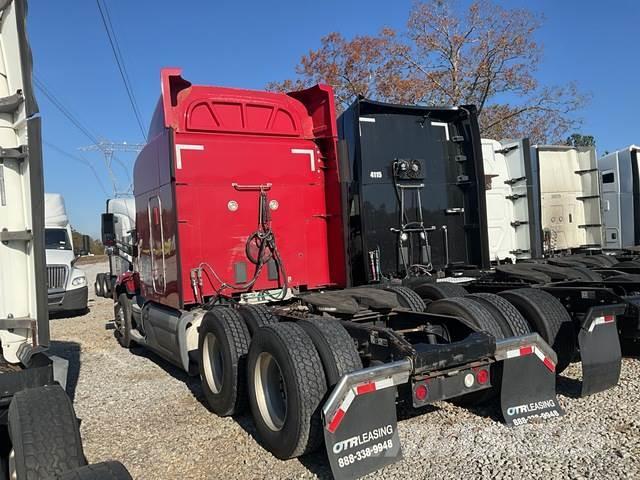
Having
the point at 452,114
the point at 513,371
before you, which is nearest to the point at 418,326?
the point at 513,371

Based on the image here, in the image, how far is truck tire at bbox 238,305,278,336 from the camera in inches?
199

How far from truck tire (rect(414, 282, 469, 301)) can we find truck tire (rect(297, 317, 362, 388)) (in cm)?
227

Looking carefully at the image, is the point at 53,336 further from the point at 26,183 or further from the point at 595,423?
the point at 595,423

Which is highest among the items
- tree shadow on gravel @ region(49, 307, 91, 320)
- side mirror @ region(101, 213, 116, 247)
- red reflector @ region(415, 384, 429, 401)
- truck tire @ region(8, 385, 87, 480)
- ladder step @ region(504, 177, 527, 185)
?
ladder step @ region(504, 177, 527, 185)

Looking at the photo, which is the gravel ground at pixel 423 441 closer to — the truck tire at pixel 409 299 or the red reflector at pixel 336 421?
the red reflector at pixel 336 421

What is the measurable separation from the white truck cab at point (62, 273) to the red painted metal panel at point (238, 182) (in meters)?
7.76

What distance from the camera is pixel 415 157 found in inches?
332

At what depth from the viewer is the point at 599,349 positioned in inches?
184

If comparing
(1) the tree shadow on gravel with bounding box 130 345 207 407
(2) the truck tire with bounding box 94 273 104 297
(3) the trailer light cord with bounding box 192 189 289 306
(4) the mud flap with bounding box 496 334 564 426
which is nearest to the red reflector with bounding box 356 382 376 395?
(4) the mud flap with bounding box 496 334 564 426

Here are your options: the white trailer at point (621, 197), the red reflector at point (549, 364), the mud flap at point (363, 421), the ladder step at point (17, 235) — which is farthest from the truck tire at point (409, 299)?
the white trailer at point (621, 197)

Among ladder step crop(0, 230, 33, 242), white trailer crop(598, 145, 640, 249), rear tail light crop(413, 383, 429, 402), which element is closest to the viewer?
ladder step crop(0, 230, 33, 242)

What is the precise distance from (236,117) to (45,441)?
490cm

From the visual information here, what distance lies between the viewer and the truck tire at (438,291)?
20.1ft

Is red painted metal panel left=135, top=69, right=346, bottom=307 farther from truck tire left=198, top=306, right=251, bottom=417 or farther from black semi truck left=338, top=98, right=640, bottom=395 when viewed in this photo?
truck tire left=198, top=306, right=251, bottom=417
